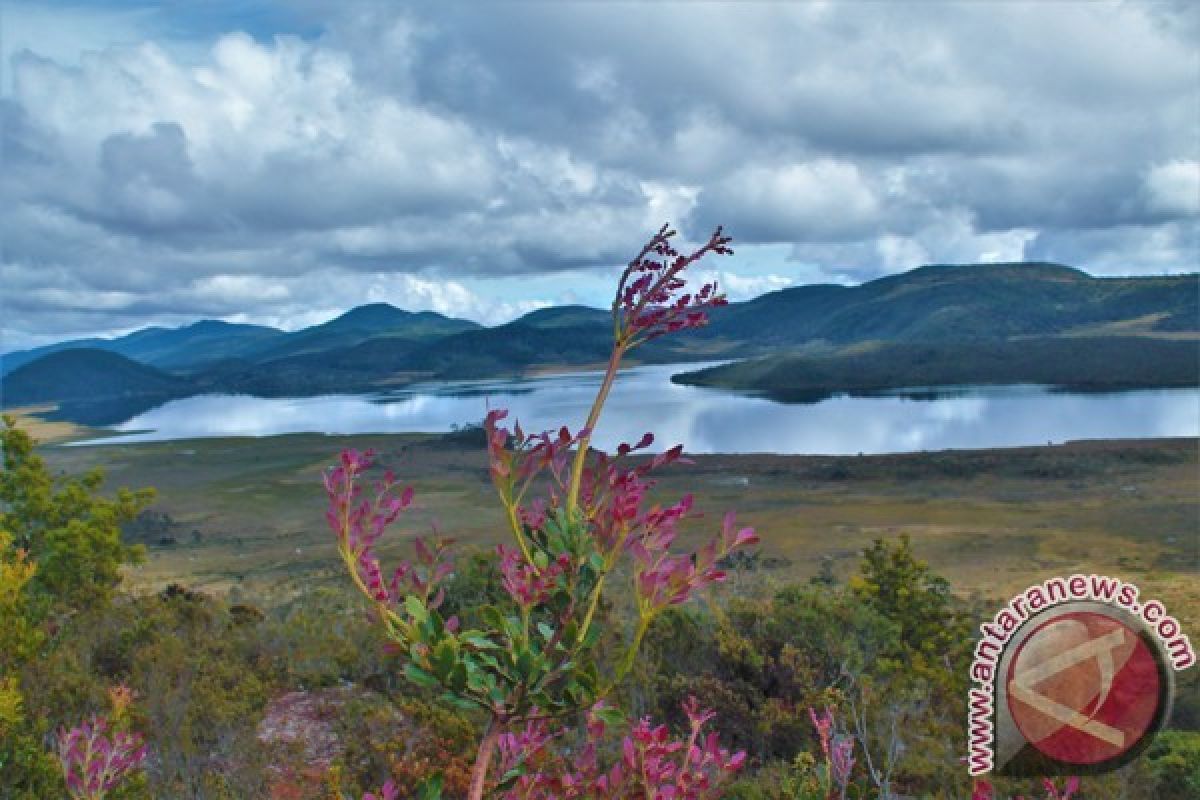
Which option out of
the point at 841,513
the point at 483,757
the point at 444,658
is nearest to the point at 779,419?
the point at 841,513

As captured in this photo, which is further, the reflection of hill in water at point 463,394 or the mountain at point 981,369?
the reflection of hill in water at point 463,394

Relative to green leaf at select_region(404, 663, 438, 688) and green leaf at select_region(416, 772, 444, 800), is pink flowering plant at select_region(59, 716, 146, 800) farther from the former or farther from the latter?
green leaf at select_region(404, 663, 438, 688)

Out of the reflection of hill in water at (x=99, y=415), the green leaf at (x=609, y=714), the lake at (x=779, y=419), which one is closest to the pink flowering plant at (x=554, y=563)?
the green leaf at (x=609, y=714)

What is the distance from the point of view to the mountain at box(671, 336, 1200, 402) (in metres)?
132

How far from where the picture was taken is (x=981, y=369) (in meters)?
153

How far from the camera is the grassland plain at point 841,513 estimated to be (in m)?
33.4

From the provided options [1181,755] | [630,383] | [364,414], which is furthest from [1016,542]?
[630,383]

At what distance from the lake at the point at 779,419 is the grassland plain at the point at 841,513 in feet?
38.1

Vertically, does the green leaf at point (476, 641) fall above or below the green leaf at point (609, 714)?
above

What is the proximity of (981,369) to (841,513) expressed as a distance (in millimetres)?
117907

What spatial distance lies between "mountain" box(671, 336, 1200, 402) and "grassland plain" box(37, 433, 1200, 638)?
72.4m

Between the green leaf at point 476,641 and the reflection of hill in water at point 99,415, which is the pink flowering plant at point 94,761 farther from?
the reflection of hill in water at point 99,415

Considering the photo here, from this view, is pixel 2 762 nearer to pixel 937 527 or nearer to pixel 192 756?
pixel 192 756

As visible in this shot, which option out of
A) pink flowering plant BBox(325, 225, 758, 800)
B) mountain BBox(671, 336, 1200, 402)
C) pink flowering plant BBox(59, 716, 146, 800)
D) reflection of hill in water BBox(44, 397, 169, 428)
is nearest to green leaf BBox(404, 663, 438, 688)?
pink flowering plant BBox(325, 225, 758, 800)
